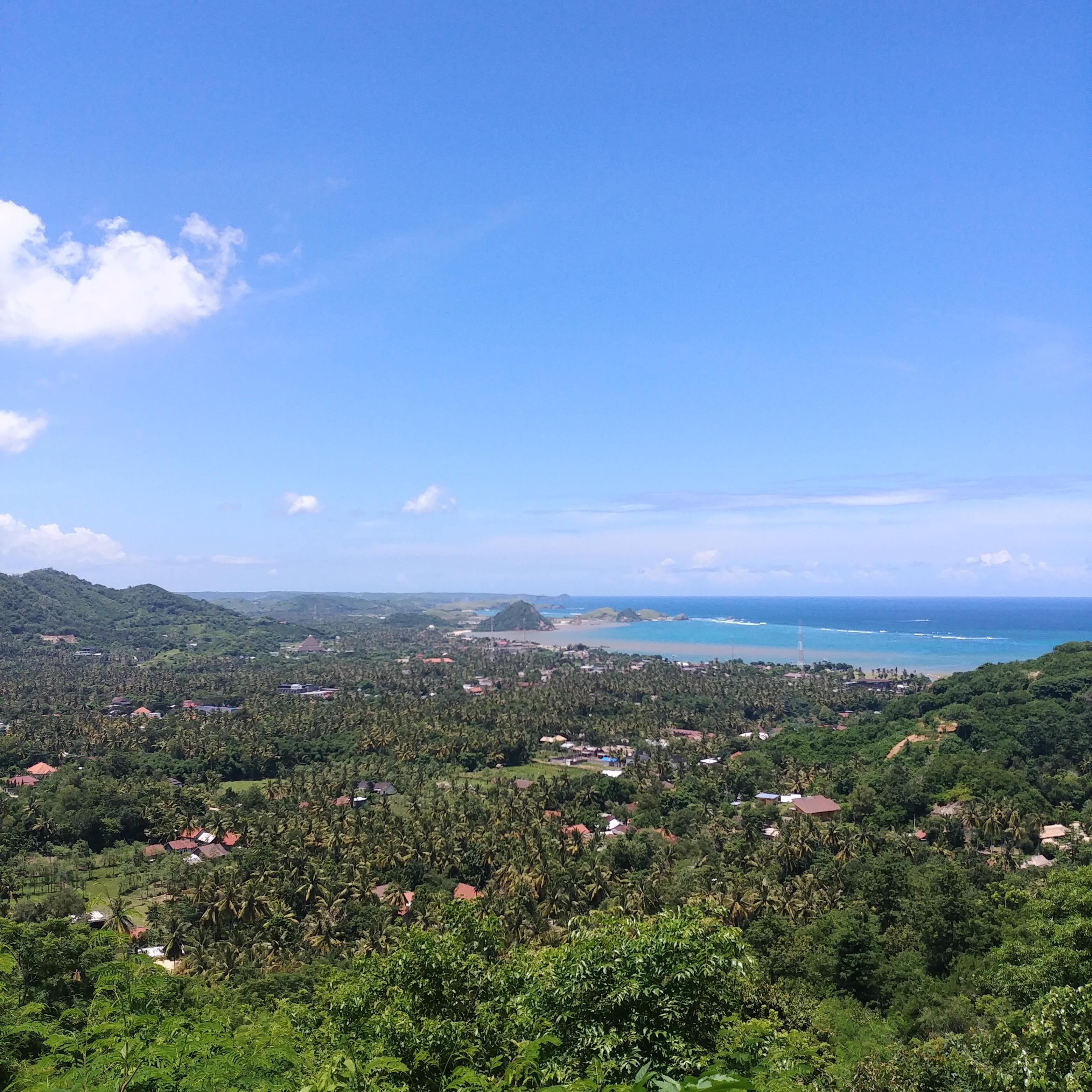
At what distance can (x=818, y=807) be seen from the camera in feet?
142

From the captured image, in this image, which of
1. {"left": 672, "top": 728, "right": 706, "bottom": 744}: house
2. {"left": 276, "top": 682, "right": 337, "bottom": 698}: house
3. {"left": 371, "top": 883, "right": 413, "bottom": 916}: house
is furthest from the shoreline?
{"left": 371, "top": 883, "right": 413, "bottom": 916}: house

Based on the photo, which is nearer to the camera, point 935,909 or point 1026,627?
point 935,909

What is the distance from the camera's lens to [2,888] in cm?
2967

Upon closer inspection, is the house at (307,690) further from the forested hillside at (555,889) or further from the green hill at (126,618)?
the green hill at (126,618)

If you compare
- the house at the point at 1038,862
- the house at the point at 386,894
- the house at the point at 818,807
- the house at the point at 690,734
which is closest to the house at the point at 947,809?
the house at the point at 1038,862

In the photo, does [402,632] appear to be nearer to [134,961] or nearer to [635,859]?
[635,859]

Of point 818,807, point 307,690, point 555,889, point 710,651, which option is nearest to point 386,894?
point 555,889

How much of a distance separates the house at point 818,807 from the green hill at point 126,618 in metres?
124

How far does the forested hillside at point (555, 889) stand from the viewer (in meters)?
8.16

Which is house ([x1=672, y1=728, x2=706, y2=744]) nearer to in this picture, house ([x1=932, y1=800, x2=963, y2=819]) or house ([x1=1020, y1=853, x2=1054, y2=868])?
house ([x1=932, y1=800, x2=963, y2=819])

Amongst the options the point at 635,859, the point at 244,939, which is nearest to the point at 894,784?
the point at 635,859

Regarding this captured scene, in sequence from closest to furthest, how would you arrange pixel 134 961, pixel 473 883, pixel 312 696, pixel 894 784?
pixel 134 961
pixel 473 883
pixel 894 784
pixel 312 696

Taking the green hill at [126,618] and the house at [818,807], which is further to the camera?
the green hill at [126,618]

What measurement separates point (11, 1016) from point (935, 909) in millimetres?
25929
